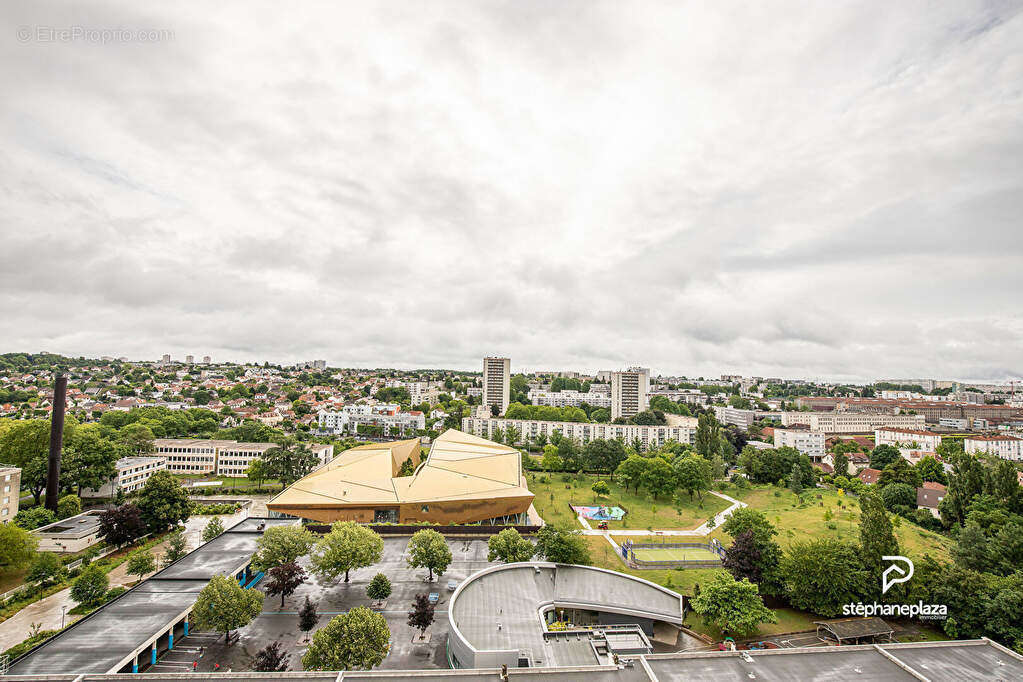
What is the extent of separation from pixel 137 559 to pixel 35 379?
134228 millimetres

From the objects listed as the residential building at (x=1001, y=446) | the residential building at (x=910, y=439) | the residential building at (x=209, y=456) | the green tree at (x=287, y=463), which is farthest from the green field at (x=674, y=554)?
the residential building at (x=1001, y=446)

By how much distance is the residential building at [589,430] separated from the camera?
3270 inches

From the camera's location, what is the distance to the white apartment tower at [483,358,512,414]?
4643 inches

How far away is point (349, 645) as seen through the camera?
18.3 m

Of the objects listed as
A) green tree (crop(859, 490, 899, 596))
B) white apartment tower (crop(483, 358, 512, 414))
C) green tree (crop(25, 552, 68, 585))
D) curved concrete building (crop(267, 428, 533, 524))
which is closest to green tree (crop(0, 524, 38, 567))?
green tree (crop(25, 552, 68, 585))

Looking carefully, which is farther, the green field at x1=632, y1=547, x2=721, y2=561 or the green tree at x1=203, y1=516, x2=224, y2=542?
the green field at x1=632, y1=547, x2=721, y2=561

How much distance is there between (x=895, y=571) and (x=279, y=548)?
33.3 metres

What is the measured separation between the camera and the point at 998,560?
91.2ft

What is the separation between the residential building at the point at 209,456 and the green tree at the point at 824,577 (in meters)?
55.1

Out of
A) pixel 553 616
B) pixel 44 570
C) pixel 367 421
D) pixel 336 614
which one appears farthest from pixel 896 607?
pixel 367 421

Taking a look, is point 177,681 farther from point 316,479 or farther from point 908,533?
point 908,533

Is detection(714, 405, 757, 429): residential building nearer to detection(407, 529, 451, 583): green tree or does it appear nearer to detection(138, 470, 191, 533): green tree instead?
detection(407, 529, 451, 583): green tree

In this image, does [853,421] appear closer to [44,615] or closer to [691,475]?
[691,475]

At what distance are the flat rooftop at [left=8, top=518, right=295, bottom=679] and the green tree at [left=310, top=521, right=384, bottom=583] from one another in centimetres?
494
